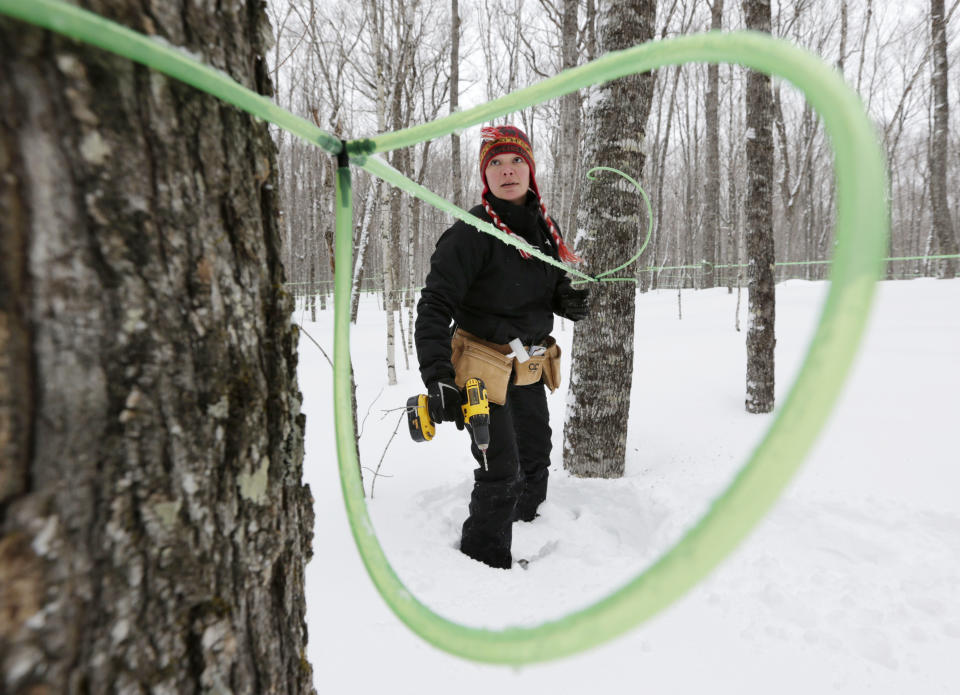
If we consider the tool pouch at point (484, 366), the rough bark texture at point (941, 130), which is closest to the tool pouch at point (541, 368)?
the tool pouch at point (484, 366)

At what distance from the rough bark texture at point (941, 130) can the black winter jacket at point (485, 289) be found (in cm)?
1148

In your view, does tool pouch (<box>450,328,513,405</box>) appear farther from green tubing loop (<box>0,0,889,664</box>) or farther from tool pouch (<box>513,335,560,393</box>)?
green tubing loop (<box>0,0,889,664</box>)

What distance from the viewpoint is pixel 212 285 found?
0.64 meters

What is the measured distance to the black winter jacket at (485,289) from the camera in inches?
77.0

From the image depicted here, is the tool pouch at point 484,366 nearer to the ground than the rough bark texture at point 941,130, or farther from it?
nearer to the ground

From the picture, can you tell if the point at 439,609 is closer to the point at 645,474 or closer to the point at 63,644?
the point at 63,644

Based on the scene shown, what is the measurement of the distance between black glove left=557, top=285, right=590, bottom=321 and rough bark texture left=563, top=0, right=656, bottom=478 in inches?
21.5

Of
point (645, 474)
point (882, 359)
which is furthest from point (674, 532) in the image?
point (882, 359)

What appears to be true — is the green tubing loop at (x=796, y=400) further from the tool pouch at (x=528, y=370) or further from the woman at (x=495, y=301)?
the tool pouch at (x=528, y=370)

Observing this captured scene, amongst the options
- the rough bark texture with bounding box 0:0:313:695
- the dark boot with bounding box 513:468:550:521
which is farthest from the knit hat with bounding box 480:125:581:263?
the rough bark texture with bounding box 0:0:313:695

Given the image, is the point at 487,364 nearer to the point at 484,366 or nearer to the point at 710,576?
the point at 484,366

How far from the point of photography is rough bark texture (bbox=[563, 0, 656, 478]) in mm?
2854

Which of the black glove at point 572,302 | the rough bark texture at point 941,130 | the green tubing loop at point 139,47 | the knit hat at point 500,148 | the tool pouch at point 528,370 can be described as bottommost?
the tool pouch at point 528,370

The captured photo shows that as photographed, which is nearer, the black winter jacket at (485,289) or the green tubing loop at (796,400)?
the green tubing loop at (796,400)
